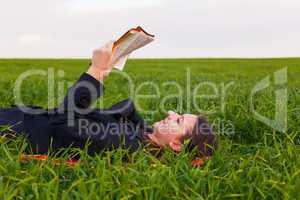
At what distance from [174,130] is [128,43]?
2.84ft

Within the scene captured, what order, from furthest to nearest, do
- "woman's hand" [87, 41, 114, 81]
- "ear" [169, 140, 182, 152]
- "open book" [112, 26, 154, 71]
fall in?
1. "woman's hand" [87, 41, 114, 81]
2. "ear" [169, 140, 182, 152]
3. "open book" [112, 26, 154, 71]

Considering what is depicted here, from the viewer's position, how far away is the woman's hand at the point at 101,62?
212 inches

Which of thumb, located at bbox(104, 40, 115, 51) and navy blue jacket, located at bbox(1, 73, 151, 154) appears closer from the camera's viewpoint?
navy blue jacket, located at bbox(1, 73, 151, 154)

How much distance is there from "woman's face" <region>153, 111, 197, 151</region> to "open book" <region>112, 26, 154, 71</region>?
2.12 feet

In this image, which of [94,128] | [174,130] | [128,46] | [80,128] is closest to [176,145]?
[174,130]

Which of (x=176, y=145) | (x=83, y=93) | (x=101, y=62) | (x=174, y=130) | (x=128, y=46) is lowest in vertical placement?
(x=176, y=145)

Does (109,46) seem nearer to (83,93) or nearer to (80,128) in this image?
(83,93)

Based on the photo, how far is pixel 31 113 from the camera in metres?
5.63

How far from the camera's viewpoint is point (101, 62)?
215 inches

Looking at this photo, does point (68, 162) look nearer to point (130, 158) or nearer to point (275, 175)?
point (130, 158)

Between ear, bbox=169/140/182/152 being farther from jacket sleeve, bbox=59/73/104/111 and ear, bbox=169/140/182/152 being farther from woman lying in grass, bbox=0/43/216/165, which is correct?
jacket sleeve, bbox=59/73/104/111

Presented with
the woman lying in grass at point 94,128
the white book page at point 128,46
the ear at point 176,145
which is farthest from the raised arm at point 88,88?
the ear at point 176,145

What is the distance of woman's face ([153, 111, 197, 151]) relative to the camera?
5.30 meters

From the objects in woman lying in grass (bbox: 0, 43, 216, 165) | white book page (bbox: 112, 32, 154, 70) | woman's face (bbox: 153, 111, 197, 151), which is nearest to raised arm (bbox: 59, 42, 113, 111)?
woman lying in grass (bbox: 0, 43, 216, 165)
